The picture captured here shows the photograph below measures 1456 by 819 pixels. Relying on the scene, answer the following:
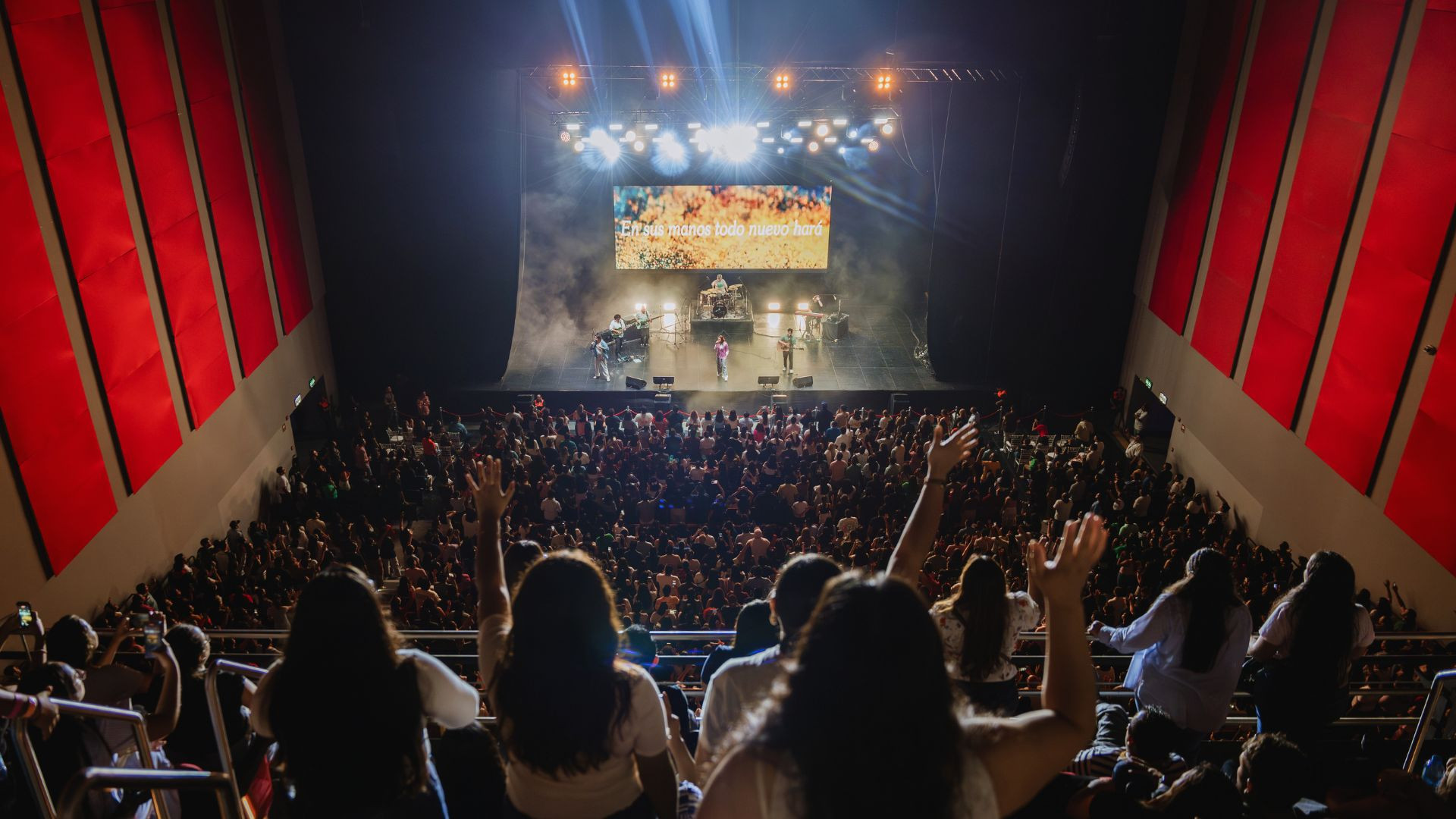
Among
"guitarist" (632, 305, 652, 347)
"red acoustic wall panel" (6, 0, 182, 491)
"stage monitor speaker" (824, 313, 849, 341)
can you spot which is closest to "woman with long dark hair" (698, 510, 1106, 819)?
"red acoustic wall panel" (6, 0, 182, 491)

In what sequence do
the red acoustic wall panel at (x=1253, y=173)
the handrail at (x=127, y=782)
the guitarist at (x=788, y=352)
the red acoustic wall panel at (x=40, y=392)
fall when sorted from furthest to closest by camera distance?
1. the guitarist at (x=788, y=352)
2. the red acoustic wall panel at (x=1253, y=173)
3. the red acoustic wall panel at (x=40, y=392)
4. the handrail at (x=127, y=782)

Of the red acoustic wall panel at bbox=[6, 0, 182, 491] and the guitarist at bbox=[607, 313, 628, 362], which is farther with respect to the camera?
the guitarist at bbox=[607, 313, 628, 362]

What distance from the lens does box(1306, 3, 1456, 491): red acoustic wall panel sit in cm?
883

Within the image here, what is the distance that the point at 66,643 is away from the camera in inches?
156

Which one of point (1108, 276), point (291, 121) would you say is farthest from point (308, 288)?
point (1108, 276)

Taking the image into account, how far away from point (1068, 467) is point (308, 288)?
38.6ft

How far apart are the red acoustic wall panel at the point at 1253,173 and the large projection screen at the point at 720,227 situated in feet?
29.7

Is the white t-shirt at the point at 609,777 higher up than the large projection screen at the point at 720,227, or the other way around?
the white t-shirt at the point at 609,777

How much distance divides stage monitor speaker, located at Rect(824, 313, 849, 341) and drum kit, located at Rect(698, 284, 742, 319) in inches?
78.4

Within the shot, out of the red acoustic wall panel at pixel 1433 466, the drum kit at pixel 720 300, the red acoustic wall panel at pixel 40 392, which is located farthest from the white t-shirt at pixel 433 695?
the drum kit at pixel 720 300

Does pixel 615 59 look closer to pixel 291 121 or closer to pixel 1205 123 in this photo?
pixel 291 121

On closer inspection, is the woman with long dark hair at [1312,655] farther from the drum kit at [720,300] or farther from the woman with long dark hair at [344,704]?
the drum kit at [720,300]

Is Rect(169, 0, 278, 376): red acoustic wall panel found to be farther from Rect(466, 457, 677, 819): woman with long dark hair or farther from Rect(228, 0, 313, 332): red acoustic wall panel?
Rect(466, 457, 677, 819): woman with long dark hair

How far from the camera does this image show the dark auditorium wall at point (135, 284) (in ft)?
27.0
